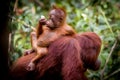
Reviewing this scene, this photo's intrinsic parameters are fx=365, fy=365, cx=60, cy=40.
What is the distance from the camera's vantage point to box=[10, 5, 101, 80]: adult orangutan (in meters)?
3.91

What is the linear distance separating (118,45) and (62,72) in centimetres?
185

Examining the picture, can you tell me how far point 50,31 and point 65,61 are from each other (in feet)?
1.24

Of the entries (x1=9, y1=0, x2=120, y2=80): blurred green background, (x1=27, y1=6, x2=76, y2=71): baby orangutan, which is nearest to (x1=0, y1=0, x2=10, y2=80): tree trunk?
(x1=27, y1=6, x2=76, y2=71): baby orangutan

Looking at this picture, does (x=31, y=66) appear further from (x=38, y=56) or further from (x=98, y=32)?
(x=98, y=32)

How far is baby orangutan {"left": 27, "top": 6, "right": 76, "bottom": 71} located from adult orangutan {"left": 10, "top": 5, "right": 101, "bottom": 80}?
0.05 metres

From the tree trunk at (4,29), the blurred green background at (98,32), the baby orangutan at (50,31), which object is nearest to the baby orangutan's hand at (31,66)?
the baby orangutan at (50,31)

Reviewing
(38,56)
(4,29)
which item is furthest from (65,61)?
(4,29)

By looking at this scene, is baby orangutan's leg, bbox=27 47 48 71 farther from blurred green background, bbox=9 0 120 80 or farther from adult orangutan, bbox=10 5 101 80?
blurred green background, bbox=9 0 120 80

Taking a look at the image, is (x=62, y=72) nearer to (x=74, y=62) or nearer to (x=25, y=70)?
(x=74, y=62)

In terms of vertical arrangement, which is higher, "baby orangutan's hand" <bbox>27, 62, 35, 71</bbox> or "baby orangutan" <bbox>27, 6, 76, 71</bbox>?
"baby orangutan" <bbox>27, 6, 76, 71</bbox>

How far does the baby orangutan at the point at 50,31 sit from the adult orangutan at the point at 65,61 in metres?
0.05

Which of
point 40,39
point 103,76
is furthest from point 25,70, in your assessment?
point 103,76

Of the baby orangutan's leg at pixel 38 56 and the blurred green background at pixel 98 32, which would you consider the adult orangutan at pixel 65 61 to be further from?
the blurred green background at pixel 98 32

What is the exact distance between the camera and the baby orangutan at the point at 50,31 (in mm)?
3943
